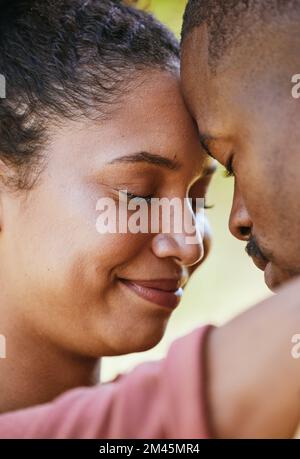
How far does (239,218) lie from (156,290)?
0.17 metres

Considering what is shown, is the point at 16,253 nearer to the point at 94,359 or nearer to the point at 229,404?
the point at 94,359

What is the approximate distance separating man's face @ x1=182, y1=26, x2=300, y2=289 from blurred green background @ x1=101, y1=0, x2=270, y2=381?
1.64 meters

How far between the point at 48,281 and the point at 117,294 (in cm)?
11

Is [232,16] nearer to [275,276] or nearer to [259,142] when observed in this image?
[259,142]

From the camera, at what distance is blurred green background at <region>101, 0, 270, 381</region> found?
2764 millimetres

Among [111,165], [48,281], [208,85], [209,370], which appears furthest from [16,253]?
[209,370]

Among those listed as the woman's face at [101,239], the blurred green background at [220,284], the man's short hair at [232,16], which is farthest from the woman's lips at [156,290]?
the blurred green background at [220,284]

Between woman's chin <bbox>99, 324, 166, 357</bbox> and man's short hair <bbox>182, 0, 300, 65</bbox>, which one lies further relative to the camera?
woman's chin <bbox>99, 324, 166, 357</bbox>

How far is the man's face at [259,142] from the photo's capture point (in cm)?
100

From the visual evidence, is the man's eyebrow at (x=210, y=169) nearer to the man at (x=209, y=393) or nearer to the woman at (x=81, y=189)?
the woman at (x=81, y=189)

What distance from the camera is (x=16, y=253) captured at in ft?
3.71

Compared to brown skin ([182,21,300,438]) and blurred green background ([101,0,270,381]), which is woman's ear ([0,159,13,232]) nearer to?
brown skin ([182,21,300,438])

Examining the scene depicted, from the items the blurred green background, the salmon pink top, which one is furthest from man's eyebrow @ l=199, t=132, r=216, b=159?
the blurred green background

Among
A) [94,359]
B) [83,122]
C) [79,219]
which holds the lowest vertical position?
[94,359]
